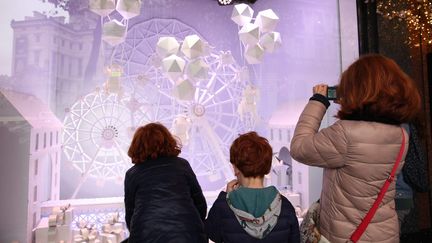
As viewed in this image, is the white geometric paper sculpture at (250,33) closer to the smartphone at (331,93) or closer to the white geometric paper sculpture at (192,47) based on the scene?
the white geometric paper sculpture at (192,47)

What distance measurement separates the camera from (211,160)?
3.32 m

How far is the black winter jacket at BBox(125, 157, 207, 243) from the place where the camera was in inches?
59.4

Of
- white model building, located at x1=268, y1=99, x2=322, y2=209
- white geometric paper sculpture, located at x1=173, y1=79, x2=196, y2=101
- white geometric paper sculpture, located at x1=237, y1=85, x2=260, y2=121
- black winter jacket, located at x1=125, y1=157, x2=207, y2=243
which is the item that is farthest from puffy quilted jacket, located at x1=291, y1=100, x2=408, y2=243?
white geometric paper sculpture, located at x1=237, y1=85, x2=260, y2=121

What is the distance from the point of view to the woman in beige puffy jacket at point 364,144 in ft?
3.63

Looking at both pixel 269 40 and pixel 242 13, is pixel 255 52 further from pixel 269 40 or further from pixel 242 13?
pixel 242 13

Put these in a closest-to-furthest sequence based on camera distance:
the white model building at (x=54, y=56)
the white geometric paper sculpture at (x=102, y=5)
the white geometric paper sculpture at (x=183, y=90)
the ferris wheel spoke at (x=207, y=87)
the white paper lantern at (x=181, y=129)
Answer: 1. the white geometric paper sculpture at (x=102, y=5)
2. the white geometric paper sculpture at (x=183, y=90)
3. the white model building at (x=54, y=56)
4. the white paper lantern at (x=181, y=129)
5. the ferris wheel spoke at (x=207, y=87)

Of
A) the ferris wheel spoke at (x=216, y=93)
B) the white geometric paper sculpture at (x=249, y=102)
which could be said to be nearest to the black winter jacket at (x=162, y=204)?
the ferris wheel spoke at (x=216, y=93)

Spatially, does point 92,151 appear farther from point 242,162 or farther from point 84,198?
point 242,162

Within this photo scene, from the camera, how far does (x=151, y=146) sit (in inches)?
64.1

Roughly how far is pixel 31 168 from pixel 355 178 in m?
2.25

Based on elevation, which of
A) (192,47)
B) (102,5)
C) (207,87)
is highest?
(102,5)

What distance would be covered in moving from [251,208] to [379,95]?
561mm

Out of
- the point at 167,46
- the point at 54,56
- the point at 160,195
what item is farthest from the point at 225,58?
the point at 160,195

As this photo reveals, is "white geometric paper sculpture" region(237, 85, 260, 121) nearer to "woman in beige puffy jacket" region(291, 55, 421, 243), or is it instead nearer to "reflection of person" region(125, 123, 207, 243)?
"reflection of person" region(125, 123, 207, 243)
